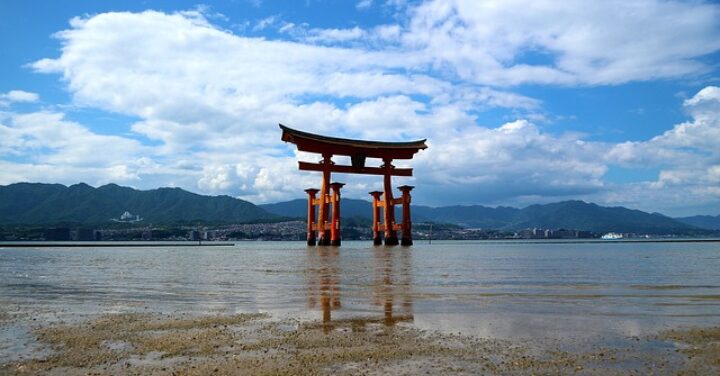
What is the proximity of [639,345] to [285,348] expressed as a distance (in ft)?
13.0

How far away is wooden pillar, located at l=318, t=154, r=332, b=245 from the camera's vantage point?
5375 centimetres

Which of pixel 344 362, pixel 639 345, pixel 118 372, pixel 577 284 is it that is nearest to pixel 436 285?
pixel 577 284

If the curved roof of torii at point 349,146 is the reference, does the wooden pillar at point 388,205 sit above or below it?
below

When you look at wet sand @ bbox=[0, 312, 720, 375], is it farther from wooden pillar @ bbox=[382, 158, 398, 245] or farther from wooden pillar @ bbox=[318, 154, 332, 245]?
wooden pillar @ bbox=[382, 158, 398, 245]

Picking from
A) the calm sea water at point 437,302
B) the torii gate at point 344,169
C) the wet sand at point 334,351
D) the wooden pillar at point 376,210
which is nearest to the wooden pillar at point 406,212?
the torii gate at point 344,169

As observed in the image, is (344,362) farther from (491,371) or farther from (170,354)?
(170,354)

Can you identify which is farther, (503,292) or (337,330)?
(503,292)

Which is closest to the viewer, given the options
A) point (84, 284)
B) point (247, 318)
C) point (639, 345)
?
point (639, 345)

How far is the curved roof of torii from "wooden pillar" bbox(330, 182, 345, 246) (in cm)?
356

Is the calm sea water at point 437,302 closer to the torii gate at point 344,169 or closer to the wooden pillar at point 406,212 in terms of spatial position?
the torii gate at point 344,169

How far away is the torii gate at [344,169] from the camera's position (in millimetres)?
52875

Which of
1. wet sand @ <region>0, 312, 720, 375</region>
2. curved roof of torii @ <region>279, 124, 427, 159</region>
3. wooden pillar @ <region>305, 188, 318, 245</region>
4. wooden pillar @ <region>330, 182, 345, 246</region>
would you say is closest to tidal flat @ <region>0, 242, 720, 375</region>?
wet sand @ <region>0, 312, 720, 375</region>

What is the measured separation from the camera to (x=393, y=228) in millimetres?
62719

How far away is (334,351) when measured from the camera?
5672 millimetres
